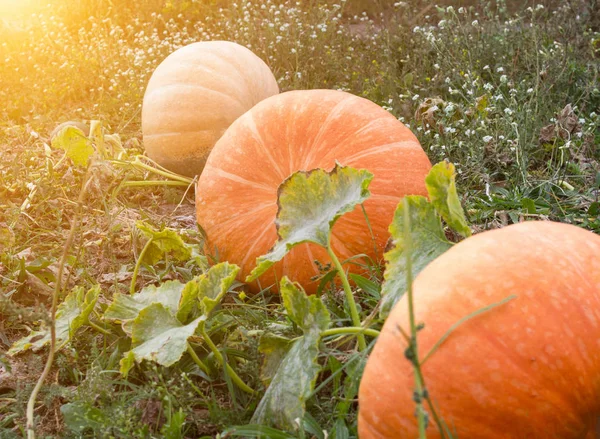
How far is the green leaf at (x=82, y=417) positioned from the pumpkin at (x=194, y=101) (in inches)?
76.8

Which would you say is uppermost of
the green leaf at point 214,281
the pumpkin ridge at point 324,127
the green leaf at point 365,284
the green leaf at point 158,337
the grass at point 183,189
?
the pumpkin ridge at point 324,127

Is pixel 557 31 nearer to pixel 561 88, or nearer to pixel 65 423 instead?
pixel 561 88

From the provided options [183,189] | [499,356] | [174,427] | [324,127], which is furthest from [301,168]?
[183,189]

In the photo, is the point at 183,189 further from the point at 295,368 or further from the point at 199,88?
the point at 295,368

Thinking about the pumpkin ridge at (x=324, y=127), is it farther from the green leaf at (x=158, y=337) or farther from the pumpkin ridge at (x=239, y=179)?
the green leaf at (x=158, y=337)

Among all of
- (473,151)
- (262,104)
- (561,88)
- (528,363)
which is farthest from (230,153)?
(561,88)

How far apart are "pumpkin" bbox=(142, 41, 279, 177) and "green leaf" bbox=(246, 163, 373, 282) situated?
5.64ft

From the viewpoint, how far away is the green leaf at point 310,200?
1722 millimetres

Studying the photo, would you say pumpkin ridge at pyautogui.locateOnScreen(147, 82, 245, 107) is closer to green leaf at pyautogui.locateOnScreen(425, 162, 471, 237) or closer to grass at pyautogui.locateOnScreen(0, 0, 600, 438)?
grass at pyautogui.locateOnScreen(0, 0, 600, 438)

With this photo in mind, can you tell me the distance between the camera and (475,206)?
9.21 feet

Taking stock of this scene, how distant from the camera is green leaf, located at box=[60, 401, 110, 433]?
1.63m

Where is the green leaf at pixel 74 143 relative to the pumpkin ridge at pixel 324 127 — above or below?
below

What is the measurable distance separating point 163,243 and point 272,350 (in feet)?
→ 2.27

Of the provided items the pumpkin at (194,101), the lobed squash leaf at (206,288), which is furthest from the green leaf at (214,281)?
the pumpkin at (194,101)
